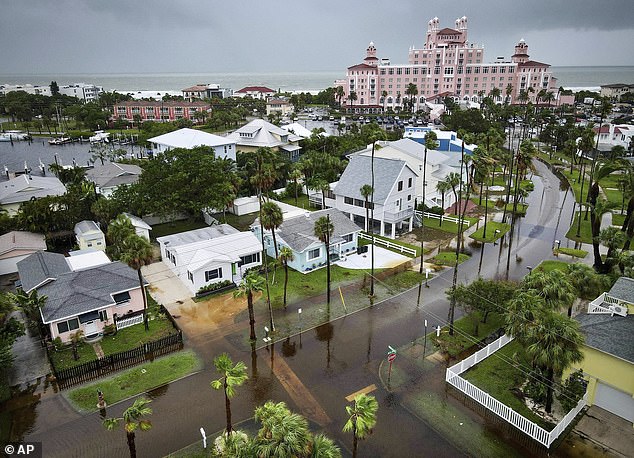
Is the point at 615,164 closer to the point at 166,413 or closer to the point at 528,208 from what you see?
the point at 528,208

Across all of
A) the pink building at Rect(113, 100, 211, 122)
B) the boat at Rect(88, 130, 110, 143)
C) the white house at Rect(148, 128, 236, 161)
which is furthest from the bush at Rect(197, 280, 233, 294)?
the pink building at Rect(113, 100, 211, 122)

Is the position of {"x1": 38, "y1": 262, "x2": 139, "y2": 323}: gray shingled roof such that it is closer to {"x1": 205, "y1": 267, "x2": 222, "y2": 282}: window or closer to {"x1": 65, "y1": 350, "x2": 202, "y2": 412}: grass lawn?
{"x1": 205, "y1": 267, "x2": 222, "y2": 282}: window

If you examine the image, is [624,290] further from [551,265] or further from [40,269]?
[40,269]

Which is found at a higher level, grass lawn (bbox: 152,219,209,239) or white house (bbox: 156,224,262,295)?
white house (bbox: 156,224,262,295)

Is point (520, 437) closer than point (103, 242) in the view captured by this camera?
Yes

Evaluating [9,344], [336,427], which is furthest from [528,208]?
[9,344]

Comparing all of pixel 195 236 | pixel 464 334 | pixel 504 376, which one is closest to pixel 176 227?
pixel 195 236

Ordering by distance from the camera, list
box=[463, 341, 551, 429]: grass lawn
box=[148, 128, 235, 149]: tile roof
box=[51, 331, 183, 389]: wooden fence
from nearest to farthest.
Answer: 1. box=[463, 341, 551, 429]: grass lawn
2. box=[51, 331, 183, 389]: wooden fence
3. box=[148, 128, 235, 149]: tile roof
